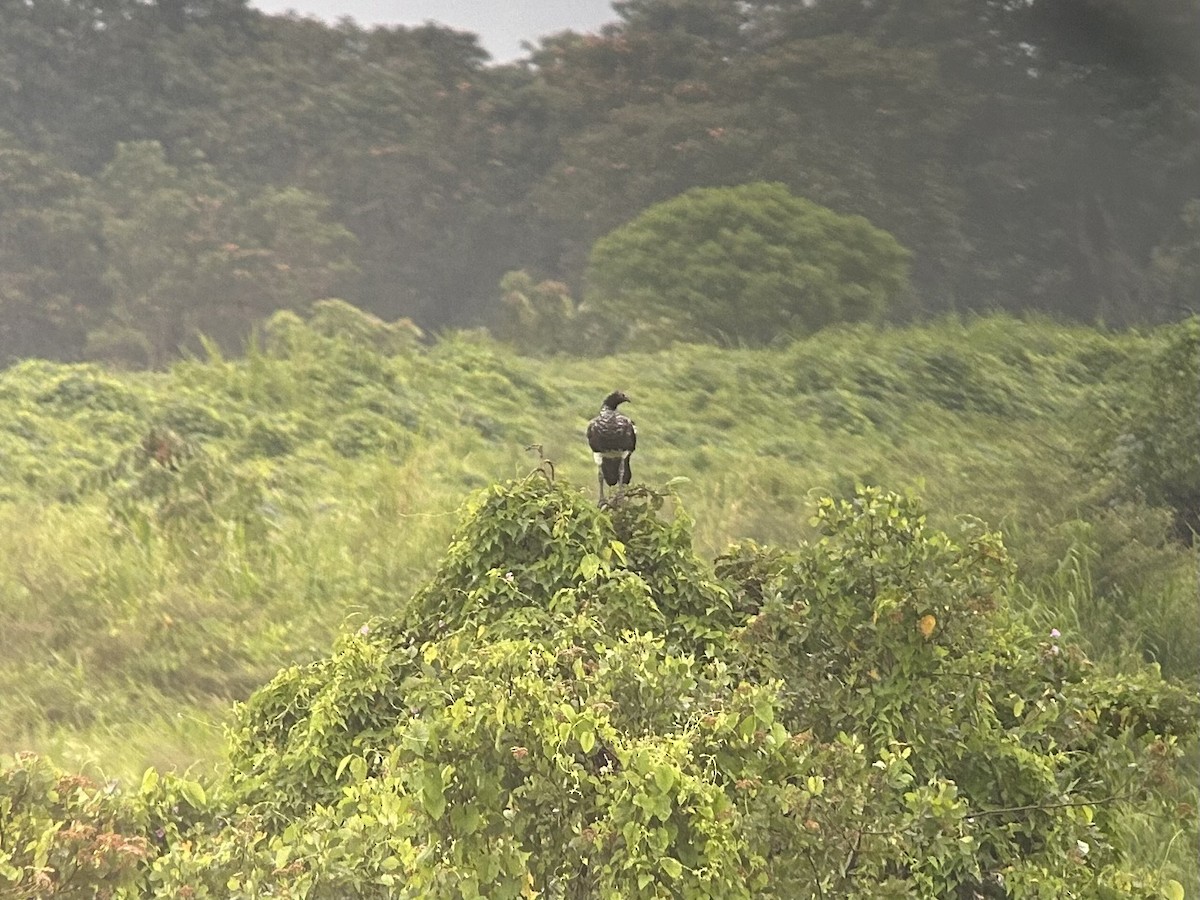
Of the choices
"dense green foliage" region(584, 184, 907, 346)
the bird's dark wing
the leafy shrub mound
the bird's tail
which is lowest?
the leafy shrub mound

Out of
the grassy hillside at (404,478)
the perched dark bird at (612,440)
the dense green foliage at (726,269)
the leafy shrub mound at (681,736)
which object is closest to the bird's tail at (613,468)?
the perched dark bird at (612,440)

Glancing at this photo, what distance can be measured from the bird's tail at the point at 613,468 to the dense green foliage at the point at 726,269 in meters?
1.24

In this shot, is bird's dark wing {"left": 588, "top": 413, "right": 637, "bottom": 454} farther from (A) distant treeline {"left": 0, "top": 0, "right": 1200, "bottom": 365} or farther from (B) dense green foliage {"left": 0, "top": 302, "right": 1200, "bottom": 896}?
(A) distant treeline {"left": 0, "top": 0, "right": 1200, "bottom": 365}

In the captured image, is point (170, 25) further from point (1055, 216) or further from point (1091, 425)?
point (1091, 425)

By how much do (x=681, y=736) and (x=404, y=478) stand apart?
176cm

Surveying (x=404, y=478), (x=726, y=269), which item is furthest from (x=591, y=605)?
(x=726, y=269)

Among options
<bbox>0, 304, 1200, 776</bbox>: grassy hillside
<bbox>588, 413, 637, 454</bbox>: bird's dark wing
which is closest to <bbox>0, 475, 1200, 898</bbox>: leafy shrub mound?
<bbox>588, 413, 637, 454</bbox>: bird's dark wing

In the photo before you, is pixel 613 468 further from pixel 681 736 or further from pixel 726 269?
pixel 726 269

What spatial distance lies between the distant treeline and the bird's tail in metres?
1.32

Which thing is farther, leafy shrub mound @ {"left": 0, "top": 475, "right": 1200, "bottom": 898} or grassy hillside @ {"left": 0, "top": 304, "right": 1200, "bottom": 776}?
grassy hillside @ {"left": 0, "top": 304, "right": 1200, "bottom": 776}

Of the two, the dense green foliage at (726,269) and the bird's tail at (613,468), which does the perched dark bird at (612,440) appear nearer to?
the bird's tail at (613,468)

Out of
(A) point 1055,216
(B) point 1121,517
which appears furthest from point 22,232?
(B) point 1121,517

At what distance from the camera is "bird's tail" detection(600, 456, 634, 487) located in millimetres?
1860

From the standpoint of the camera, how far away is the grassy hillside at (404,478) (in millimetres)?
2479
